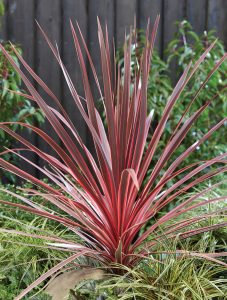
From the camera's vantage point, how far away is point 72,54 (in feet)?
14.5

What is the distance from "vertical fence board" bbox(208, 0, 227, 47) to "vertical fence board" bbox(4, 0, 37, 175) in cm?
139

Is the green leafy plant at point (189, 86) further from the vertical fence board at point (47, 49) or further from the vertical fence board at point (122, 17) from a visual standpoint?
the vertical fence board at point (47, 49)

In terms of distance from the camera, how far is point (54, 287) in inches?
92.2

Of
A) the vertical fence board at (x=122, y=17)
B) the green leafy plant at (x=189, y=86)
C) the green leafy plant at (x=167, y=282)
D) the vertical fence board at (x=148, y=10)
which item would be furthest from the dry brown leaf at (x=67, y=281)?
the vertical fence board at (x=148, y=10)

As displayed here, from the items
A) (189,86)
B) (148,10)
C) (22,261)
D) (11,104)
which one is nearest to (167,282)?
(22,261)

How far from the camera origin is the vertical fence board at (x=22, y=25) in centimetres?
429

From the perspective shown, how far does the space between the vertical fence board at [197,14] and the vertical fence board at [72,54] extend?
2.71ft

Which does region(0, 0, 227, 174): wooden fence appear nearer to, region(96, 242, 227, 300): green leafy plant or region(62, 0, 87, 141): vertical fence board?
region(62, 0, 87, 141): vertical fence board

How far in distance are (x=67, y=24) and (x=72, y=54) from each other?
0.22 meters

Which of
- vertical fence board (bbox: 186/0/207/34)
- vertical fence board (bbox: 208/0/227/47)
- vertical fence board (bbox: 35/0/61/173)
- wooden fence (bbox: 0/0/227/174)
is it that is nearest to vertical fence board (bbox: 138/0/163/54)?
wooden fence (bbox: 0/0/227/174)

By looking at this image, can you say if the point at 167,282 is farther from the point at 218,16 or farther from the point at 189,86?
the point at 218,16

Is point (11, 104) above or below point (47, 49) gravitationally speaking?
below

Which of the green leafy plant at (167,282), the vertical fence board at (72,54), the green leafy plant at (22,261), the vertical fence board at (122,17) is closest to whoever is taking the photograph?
the green leafy plant at (167,282)

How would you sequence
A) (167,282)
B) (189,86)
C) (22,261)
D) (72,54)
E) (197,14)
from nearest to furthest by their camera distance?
(167,282), (22,261), (72,54), (189,86), (197,14)
